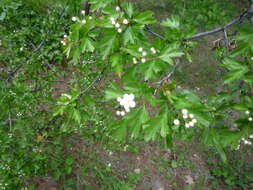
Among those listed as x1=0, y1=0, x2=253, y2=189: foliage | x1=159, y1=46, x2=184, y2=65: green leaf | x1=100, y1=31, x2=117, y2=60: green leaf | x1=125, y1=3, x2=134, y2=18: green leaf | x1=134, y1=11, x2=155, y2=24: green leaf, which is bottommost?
x1=0, y1=0, x2=253, y2=189: foliage

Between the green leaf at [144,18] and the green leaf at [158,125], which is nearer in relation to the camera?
the green leaf at [158,125]

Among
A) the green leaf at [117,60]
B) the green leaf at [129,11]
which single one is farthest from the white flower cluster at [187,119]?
the green leaf at [129,11]

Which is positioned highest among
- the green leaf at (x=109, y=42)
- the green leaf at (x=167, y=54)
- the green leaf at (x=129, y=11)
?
the green leaf at (x=129, y=11)

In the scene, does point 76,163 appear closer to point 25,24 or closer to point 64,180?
point 64,180

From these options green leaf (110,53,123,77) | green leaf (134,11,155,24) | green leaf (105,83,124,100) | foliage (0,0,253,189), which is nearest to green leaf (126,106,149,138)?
foliage (0,0,253,189)

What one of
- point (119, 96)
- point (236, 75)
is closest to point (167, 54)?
point (119, 96)

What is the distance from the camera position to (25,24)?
4039mm

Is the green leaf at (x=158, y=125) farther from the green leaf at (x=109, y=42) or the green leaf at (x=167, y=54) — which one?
the green leaf at (x=109, y=42)

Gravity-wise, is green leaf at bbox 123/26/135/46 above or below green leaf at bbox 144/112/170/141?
above

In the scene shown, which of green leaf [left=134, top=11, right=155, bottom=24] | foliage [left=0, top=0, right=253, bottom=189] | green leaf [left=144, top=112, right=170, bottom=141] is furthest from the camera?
green leaf [left=134, top=11, right=155, bottom=24]

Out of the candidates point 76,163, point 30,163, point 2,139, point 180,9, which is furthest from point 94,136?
point 180,9

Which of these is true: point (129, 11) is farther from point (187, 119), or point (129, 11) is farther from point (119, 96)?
point (187, 119)

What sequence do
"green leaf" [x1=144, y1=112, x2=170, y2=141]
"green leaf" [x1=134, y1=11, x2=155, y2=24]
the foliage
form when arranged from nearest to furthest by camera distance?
"green leaf" [x1=144, y1=112, x2=170, y2=141]
the foliage
"green leaf" [x1=134, y1=11, x2=155, y2=24]

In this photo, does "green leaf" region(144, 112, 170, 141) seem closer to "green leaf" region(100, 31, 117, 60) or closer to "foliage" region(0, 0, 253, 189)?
"foliage" region(0, 0, 253, 189)
